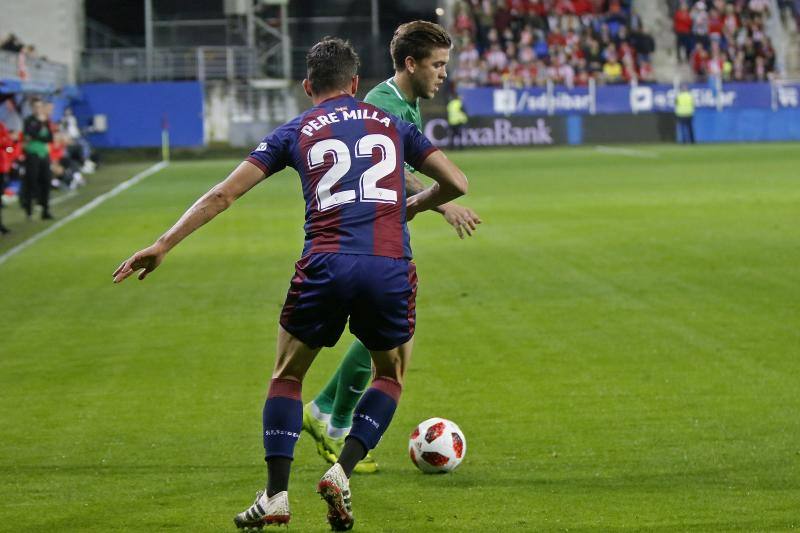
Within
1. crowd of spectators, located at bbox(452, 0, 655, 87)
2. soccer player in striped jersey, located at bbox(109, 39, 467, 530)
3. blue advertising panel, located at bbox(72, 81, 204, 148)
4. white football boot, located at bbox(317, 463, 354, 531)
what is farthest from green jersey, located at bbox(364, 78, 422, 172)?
blue advertising panel, located at bbox(72, 81, 204, 148)

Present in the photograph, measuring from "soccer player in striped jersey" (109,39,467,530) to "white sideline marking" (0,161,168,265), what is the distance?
12.7m

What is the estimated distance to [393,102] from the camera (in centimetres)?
677

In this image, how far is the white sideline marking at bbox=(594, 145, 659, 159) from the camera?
39.6m

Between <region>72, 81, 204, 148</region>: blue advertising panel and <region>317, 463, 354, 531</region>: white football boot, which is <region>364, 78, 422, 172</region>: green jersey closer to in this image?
<region>317, 463, 354, 531</region>: white football boot

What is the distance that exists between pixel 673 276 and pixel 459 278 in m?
2.24

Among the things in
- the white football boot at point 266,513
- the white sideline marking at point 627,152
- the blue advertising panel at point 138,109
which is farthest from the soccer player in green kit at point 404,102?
the blue advertising panel at point 138,109

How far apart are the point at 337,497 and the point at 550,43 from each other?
47.5m

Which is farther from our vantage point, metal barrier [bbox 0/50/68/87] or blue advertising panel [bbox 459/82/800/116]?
blue advertising panel [bbox 459/82/800/116]

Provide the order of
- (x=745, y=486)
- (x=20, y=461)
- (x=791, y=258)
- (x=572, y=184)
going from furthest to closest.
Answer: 1. (x=572, y=184)
2. (x=791, y=258)
3. (x=20, y=461)
4. (x=745, y=486)

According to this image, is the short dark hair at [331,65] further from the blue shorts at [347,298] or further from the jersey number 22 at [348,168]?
the blue shorts at [347,298]

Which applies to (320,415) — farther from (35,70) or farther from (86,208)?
(35,70)

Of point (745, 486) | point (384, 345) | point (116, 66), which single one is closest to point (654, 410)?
point (745, 486)

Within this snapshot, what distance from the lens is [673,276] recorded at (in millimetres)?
14266

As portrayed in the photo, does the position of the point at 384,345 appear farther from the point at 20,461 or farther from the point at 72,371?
the point at 72,371
